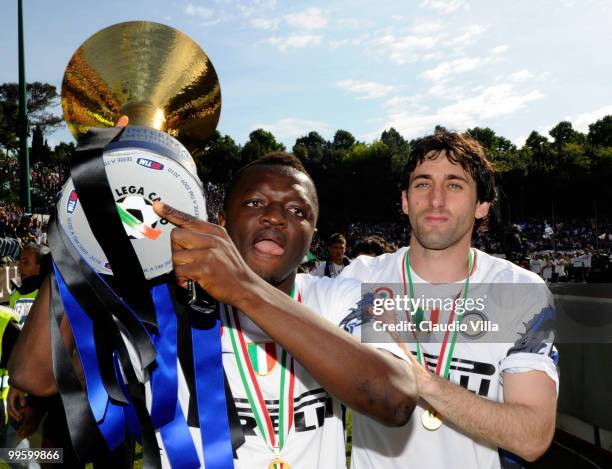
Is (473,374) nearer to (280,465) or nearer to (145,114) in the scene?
(280,465)

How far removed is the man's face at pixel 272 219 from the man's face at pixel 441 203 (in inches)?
28.0

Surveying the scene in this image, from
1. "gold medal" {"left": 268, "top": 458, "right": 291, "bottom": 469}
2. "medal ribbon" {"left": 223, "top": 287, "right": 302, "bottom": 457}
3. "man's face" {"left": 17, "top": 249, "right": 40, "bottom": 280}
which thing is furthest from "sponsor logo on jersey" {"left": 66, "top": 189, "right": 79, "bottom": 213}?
Answer: "man's face" {"left": 17, "top": 249, "right": 40, "bottom": 280}

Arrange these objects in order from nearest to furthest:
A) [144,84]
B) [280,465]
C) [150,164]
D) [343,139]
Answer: [150,164], [280,465], [144,84], [343,139]

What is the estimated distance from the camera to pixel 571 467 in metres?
5.61

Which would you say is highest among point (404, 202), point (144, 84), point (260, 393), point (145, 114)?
point (144, 84)

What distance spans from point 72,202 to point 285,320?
2.45ft

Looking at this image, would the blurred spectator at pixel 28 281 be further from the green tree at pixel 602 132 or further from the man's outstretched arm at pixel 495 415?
the green tree at pixel 602 132

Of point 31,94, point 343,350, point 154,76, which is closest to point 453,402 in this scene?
point 343,350

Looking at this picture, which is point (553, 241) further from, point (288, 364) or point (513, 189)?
point (288, 364)

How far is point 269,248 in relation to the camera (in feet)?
6.45

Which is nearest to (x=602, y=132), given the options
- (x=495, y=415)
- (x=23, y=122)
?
(x=23, y=122)

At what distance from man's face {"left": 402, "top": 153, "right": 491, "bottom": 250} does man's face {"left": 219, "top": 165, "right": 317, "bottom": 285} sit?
71cm

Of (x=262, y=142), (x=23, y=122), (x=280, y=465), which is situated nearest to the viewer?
(x=280, y=465)

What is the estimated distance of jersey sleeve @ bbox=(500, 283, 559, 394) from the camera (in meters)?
2.16
